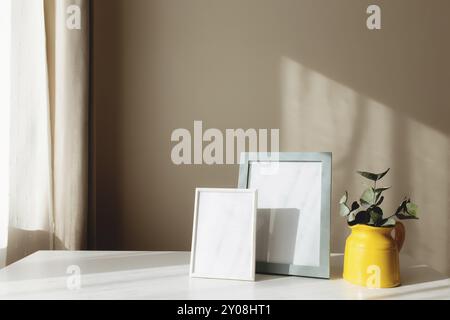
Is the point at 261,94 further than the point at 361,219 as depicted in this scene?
Yes

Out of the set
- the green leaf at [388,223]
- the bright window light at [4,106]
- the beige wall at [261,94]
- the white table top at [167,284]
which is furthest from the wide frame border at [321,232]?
the bright window light at [4,106]

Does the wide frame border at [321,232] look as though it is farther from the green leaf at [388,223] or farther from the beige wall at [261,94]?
the beige wall at [261,94]

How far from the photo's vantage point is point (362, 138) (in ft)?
5.84

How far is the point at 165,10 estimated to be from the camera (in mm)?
1780

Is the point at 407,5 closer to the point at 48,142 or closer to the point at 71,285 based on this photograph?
the point at 48,142

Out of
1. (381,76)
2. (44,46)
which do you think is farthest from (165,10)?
(381,76)

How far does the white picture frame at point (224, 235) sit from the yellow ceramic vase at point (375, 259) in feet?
0.80

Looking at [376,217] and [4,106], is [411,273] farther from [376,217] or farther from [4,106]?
[4,106]

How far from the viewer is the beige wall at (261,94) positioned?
5.82ft

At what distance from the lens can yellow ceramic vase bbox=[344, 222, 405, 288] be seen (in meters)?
0.90

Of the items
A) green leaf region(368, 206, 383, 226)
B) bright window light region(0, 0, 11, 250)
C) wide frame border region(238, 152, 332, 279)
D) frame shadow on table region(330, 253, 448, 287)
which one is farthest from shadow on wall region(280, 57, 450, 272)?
bright window light region(0, 0, 11, 250)

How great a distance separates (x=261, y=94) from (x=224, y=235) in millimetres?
940

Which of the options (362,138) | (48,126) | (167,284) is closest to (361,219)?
(167,284)
